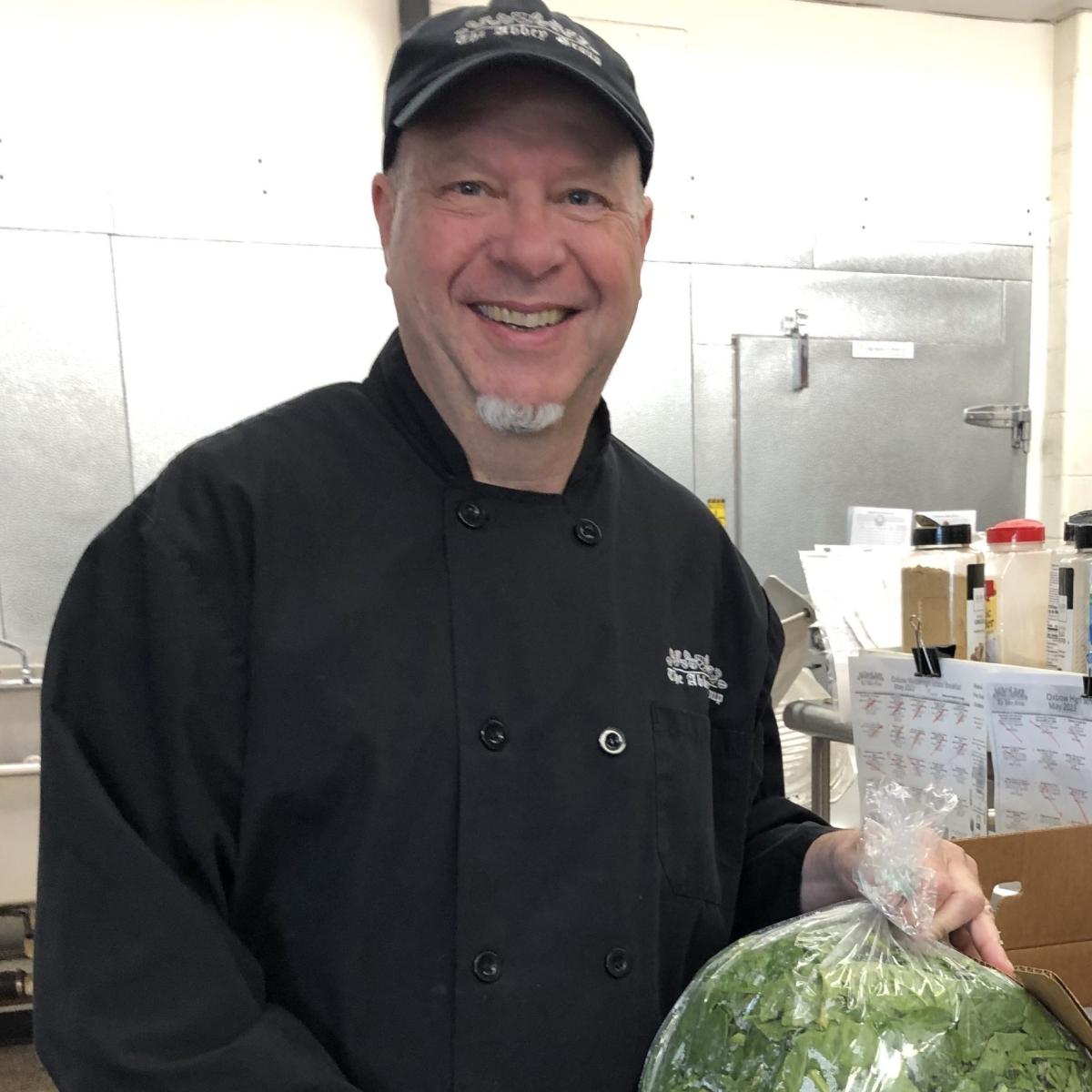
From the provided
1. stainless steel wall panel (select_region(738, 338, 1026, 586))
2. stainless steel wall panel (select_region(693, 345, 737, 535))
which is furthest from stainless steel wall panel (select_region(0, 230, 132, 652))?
stainless steel wall panel (select_region(738, 338, 1026, 586))

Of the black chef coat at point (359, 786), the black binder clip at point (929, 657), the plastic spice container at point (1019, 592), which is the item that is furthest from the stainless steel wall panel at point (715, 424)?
the black chef coat at point (359, 786)

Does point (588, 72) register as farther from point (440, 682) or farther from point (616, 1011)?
point (616, 1011)

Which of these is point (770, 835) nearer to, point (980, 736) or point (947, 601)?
point (980, 736)

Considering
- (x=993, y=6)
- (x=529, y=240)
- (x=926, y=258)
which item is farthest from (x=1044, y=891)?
(x=993, y=6)

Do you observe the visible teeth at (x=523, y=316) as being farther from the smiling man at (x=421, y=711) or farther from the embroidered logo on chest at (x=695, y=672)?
the embroidered logo on chest at (x=695, y=672)

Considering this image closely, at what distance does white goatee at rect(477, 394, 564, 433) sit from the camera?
2.85 ft

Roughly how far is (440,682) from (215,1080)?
0.33 metres

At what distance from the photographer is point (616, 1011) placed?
855 mm

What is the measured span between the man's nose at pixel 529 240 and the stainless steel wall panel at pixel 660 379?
215cm

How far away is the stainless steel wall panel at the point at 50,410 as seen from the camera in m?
2.55

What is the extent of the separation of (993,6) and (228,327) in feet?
8.80

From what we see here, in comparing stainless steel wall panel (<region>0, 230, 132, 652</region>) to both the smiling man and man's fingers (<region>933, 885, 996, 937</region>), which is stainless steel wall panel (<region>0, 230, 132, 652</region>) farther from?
man's fingers (<region>933, 885, 996, 937</region>)

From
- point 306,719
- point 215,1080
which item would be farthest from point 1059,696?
point 215,1080

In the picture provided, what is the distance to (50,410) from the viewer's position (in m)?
2.59
